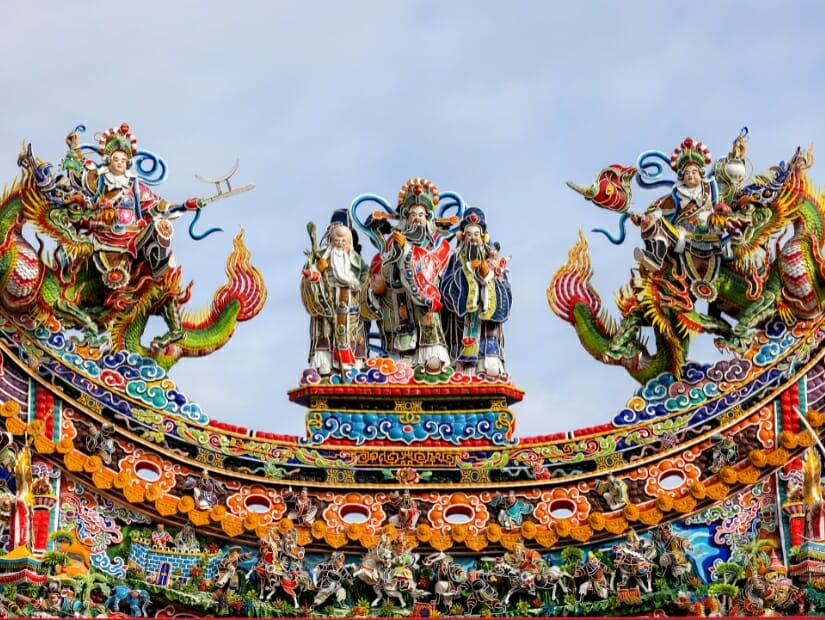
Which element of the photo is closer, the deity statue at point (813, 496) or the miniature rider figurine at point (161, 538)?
the deity statue at point (813, 496)

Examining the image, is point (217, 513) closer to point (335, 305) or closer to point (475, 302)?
point (335, 305)

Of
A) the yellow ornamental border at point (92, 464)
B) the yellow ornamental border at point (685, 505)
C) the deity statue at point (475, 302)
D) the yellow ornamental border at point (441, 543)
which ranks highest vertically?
the deity statue at point (475, 302)

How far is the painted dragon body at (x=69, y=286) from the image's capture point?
24.7 metres

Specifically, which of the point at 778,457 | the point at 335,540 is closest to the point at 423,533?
the point at 335,540

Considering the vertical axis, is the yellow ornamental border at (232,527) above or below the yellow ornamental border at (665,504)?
below

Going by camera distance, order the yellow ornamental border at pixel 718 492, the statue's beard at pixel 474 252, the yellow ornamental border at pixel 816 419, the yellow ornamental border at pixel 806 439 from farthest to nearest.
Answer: the statue's beard at pixel 474 252 → the yellow ornamental border at pixel 816 419 → the yellow ornamental border at pixel 806 439 → the yellow ornamental border at pixel 718 492

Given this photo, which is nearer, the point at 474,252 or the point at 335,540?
the point at 335,540

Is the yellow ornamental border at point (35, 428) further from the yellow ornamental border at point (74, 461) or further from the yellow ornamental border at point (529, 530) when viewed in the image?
the yellow ornamental border at point (529, 530)

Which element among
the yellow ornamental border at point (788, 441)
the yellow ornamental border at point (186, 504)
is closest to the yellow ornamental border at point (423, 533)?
the yellow ornamental border at point (186, 504)

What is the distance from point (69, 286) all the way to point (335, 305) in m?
2.54

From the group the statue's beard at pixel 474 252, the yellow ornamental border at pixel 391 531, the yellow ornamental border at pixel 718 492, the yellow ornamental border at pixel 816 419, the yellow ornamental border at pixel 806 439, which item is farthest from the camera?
the statue's beard at pixel 474 252

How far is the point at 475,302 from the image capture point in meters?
25.0

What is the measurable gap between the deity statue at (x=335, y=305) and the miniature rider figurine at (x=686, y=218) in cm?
275

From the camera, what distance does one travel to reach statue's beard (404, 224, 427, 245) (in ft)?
82.6
